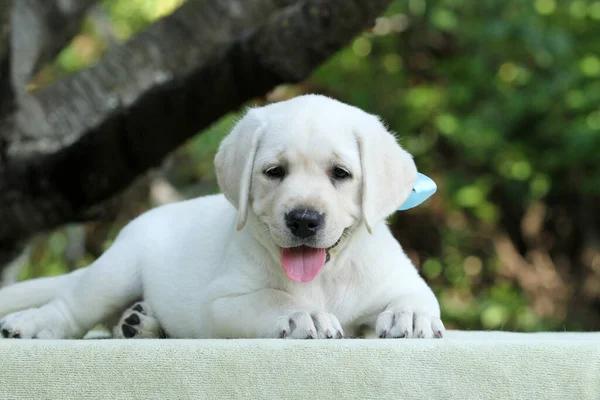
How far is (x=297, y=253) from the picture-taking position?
379 cm

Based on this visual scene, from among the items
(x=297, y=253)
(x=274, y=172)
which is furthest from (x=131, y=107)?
(x=297, y=253)

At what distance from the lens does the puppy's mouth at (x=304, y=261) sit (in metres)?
3.74

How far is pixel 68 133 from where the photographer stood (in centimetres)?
596

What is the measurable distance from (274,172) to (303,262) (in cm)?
40

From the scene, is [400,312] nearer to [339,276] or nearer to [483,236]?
[339,276]

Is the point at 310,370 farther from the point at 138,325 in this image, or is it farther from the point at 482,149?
the point at 482,149

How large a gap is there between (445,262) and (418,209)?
2.43 ft

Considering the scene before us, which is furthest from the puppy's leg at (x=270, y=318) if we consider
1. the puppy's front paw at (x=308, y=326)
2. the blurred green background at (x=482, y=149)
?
the blurred green background at (x=482, y=149)

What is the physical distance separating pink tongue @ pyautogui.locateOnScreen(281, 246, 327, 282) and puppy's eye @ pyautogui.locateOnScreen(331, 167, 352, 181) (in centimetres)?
32

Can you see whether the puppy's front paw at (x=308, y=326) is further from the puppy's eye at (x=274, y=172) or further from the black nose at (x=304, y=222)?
the puppy's eye at (x=274, y=172)

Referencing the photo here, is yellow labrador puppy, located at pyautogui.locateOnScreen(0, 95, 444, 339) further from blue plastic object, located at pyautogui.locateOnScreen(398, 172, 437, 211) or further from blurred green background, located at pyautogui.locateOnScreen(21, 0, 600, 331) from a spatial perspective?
blurred green background, located at pyautogui.locateOnScreen(21, 0, 600, 331)

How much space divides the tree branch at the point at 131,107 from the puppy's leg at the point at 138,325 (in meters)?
1.75

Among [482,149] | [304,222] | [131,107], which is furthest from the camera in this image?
[482,149]

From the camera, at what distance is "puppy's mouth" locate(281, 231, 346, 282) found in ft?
12.3
